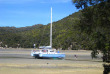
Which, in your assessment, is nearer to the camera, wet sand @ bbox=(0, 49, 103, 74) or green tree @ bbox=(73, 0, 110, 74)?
green tree @ bbox=(73, 0, 110, 74)

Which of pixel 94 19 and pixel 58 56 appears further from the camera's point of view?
pixel 58 56

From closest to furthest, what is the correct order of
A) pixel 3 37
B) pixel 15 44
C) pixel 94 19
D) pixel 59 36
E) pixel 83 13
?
pixel 94 19 → pixel 83 13 → pixel 59 36 → pixel 15 44 → pixel 3 37

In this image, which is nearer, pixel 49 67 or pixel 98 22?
pixel 98 22

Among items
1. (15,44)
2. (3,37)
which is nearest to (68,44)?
(15,44)

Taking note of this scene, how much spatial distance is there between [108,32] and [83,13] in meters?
1.27

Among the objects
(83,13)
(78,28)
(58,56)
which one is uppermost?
(83,13)

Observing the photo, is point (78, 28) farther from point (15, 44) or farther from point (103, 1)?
point (15, 44)

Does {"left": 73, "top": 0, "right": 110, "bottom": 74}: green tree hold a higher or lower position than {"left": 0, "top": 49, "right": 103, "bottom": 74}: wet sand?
higher

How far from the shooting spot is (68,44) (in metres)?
50.4

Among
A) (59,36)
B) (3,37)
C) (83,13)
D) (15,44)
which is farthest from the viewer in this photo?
(3,37)

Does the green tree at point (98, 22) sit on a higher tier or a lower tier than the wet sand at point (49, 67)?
higher

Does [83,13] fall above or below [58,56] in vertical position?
above

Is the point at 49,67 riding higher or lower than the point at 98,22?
lower

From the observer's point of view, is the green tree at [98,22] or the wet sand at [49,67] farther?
the wet sand at [49,67]
